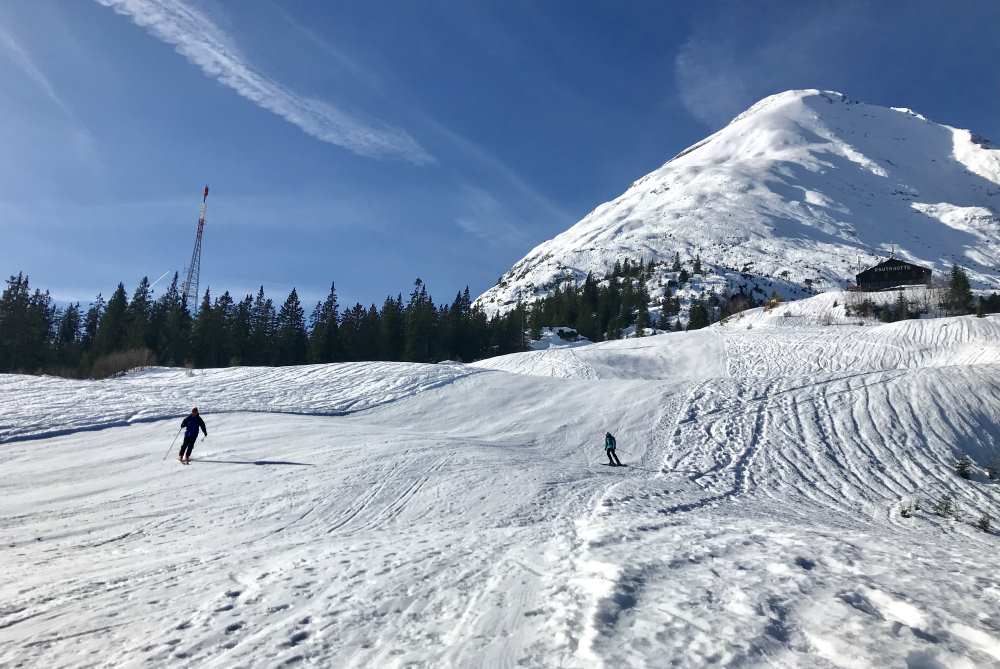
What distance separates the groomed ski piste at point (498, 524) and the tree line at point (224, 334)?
34.7 m

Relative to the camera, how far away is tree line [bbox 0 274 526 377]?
56438 millimetres

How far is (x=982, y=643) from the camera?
450 cm

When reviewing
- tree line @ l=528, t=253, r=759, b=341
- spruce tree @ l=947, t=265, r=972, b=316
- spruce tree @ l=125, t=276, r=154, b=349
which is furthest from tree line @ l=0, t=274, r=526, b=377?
spruce tree @ l=947, t=265, r=972, b=316

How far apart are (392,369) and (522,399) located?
27.5 feet

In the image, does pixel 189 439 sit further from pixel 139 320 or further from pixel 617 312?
pixel 617 312

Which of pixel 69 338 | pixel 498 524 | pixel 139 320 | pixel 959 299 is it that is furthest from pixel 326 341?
pixel 959 299

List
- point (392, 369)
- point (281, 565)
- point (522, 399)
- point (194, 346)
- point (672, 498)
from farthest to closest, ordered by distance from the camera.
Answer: point (194, 346)
point (392, 369)
point (522, 399)
point (672, 498)
point (281, 565)

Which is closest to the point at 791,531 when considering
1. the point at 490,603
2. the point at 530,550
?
the point at 530,550

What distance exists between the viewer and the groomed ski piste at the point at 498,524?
4.97 meters

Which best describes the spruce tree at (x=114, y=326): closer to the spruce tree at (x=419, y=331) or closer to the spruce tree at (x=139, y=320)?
the spruce tree at (x=139, y=320)

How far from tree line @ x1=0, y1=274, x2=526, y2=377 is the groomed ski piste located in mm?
34730

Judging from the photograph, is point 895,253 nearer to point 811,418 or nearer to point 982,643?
point 811,418

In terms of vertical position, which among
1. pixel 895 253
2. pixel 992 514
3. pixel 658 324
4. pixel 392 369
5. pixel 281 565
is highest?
pixel 895 253

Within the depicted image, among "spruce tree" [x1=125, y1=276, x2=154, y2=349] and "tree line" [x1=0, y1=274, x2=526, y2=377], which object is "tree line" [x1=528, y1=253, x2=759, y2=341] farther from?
"spruce tree" [x1=125, y1=276, x2=154, y2=349]
